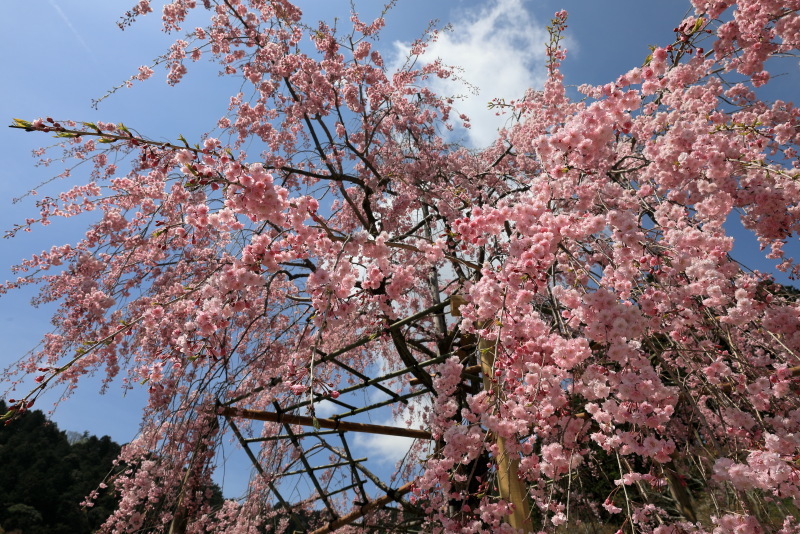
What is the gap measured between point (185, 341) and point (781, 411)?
12.7ft

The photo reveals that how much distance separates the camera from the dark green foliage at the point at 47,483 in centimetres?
1548

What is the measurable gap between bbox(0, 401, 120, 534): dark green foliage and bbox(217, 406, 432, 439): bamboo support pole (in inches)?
603

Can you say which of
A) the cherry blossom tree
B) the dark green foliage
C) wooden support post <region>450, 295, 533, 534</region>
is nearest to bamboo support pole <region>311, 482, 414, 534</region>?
the cherry blossom tree

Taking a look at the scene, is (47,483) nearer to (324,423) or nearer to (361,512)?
(361,512)

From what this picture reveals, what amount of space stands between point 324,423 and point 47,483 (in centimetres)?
1963

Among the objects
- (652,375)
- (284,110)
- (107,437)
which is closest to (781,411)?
(652,375)

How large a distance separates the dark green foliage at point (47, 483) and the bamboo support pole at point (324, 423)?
15.3 metres

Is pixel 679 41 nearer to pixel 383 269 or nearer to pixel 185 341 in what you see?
pixel 383 269

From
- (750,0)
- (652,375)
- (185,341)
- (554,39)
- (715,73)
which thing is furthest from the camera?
(554,39)

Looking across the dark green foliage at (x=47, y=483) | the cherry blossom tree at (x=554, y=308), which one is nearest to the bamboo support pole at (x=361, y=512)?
the cherry blossom tree at (x=554, y=308)

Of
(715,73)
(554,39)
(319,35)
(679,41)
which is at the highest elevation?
(319,35)

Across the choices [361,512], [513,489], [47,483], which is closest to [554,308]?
[513,489]

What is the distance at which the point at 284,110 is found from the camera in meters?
5.91

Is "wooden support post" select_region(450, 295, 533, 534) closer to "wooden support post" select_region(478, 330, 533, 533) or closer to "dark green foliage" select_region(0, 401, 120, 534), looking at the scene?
"wooden support post" select_region(478, 330, 533, 533)
